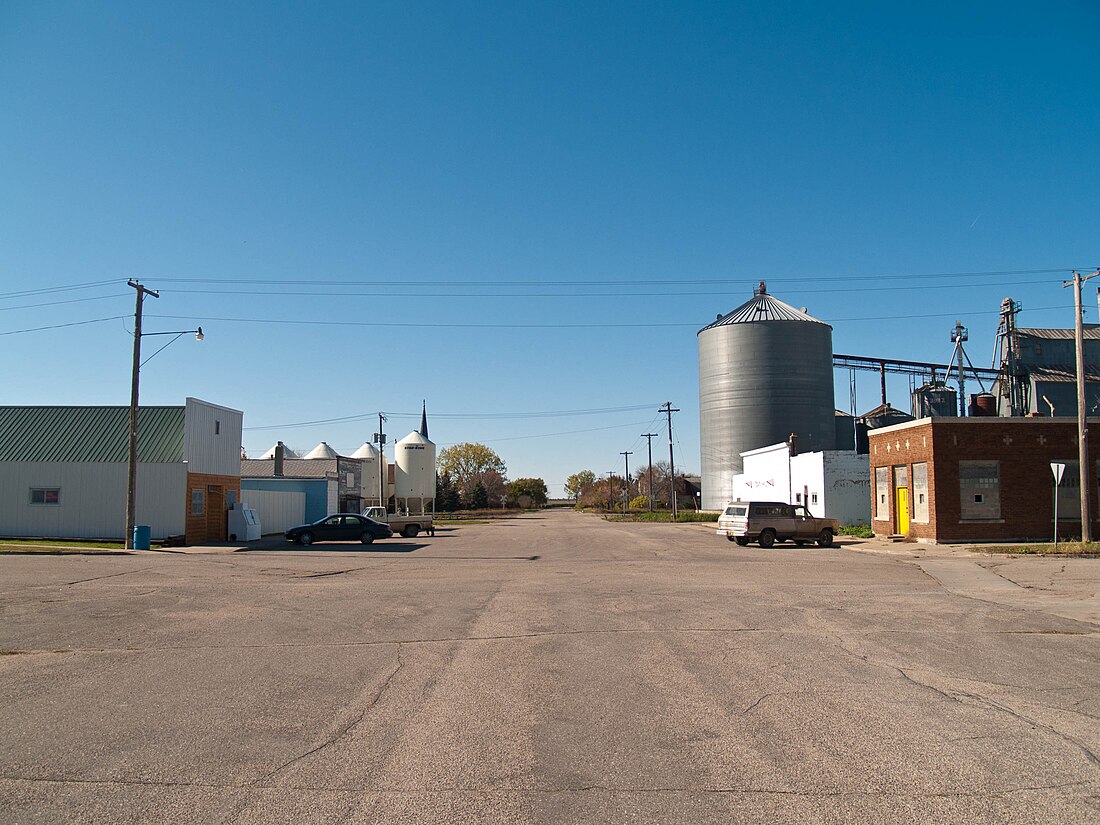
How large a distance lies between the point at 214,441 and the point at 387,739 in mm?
34610

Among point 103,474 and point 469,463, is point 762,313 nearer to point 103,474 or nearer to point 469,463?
point 103,474

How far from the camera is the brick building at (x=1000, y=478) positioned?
31953 millimetres

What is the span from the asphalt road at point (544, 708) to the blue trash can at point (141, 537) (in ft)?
50.8

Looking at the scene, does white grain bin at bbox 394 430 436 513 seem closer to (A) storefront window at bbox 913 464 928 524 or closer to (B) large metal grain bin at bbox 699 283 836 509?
(B) large metal grain bin at bbox 699 283 836 509

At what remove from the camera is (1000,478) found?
106ft

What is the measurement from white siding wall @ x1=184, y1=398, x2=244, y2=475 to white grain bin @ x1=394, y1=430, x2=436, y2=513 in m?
44.0

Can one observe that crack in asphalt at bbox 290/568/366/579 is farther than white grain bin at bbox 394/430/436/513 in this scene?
No

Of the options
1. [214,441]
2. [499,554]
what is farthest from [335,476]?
[499,554]

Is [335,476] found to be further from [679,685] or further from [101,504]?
[679,685]

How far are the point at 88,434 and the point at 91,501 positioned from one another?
327 centimetres

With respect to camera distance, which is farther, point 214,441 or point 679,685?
point 214,441

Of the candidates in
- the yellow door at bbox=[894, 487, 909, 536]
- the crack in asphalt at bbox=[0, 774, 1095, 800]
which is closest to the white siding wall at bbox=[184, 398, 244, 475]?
the yellow door at bbox=[894, 487, 909, 536]

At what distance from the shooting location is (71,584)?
719 inches

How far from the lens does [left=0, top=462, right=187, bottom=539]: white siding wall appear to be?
1384 inches
